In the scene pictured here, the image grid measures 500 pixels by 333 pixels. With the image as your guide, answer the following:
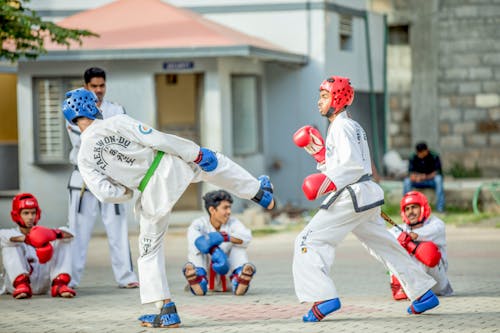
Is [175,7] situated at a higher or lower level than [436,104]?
higher

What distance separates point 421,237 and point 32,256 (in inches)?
148

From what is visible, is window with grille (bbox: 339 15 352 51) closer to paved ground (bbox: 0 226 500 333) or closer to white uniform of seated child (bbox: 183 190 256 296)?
paved ground (bbox: 0 226 500 333)

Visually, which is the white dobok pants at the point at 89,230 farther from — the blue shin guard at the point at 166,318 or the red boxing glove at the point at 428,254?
the red boxing glove at the point at 428,254

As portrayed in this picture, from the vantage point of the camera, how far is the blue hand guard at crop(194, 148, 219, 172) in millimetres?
9086

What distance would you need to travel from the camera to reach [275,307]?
10227mm

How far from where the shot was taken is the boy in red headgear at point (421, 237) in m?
10.5

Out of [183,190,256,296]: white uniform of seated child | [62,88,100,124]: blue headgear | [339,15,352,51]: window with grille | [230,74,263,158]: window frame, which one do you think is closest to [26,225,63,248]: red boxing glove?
[183,190,256,296]: white uniform of seated child

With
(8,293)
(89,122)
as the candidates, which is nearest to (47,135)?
(8,293)

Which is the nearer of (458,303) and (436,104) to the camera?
(458,303)

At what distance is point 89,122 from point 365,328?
2678 mm

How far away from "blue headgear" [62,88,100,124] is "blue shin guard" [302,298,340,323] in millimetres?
2291

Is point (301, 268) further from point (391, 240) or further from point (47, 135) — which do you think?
point (47, 135)

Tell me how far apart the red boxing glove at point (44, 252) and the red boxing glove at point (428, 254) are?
137 inches

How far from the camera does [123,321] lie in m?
9.59
